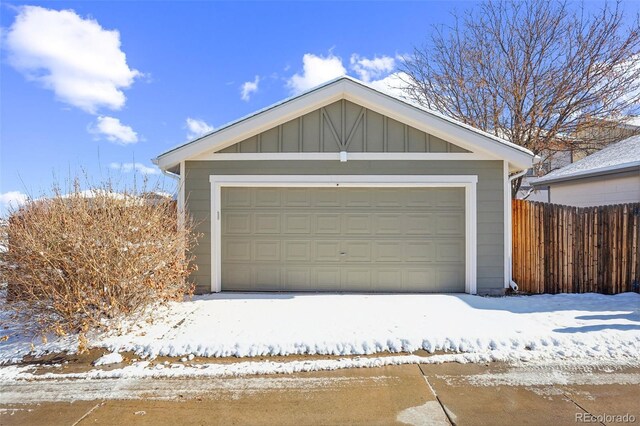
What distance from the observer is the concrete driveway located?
9.87 feet

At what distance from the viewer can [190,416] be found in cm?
304

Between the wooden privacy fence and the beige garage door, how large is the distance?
155 centimetres

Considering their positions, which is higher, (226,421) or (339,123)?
(339,123)

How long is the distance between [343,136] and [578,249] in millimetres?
5213

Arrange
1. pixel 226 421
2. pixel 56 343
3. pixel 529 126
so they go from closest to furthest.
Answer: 1. pixel 226 421
2. pixel 56 343
3. pixel 529 126

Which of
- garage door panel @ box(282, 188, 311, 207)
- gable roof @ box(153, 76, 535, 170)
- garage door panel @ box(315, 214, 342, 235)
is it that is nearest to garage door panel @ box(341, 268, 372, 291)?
garage door panel @ box(315, 214, 342, 235)

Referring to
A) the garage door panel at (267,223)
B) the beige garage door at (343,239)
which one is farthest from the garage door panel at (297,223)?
the garage door panel at (267,223)

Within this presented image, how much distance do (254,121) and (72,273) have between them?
3.91 metres

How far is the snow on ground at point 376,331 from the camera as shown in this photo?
14.0 feet

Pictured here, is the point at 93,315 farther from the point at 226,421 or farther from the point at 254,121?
the point at 254,121

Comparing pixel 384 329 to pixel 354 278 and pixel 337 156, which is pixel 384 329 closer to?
pixel 354 278

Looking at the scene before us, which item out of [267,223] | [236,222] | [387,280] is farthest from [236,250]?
[387,280]

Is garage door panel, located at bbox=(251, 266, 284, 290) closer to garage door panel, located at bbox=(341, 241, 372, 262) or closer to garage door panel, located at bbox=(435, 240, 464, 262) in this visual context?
garage door panel, located at bbox=(341, 241, 372, 262)

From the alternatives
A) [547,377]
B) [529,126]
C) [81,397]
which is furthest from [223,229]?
[529,126]
